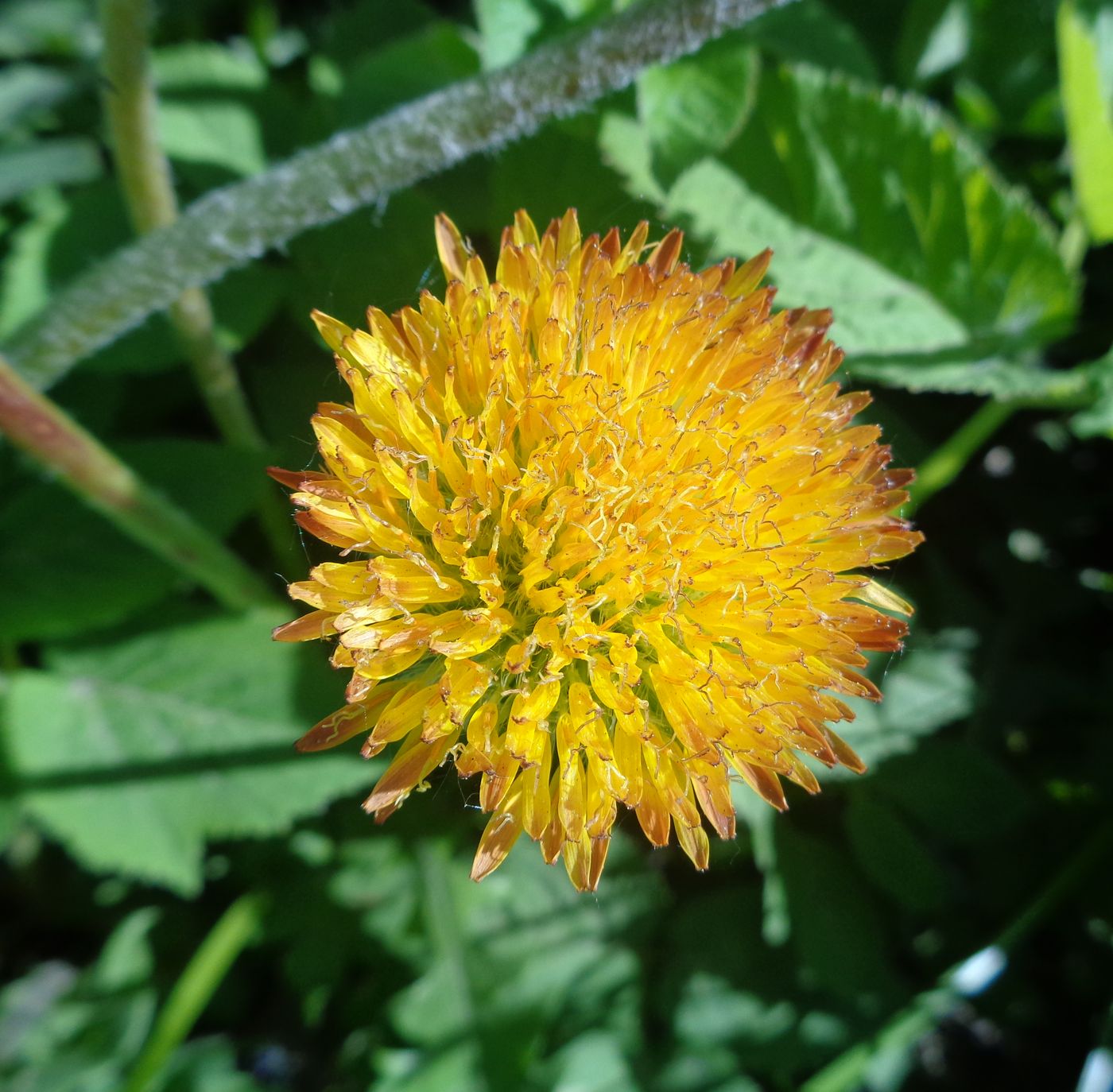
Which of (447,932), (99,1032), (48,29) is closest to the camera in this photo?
(447,932)

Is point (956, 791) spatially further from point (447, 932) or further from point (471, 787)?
point (447, 932)

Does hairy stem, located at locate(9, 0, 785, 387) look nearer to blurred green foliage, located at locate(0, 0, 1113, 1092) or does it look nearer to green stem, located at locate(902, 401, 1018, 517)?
blurred green foliage, located at locate(0, 0, 1113, 1092)

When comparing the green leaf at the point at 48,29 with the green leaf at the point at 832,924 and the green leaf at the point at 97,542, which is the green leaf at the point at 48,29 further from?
the green leaf at the point at 832,924

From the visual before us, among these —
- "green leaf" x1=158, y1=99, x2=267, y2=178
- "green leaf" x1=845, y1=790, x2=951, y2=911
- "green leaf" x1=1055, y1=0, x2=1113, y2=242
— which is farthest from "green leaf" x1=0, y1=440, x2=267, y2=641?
"green leaf" x1=1055, y1=0, x2=1113, y2=242

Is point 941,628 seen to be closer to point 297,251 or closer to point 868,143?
point 868,143

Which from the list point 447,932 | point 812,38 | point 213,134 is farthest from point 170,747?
point 812,38

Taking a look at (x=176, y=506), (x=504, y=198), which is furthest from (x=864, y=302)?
(x=176, y=506)
